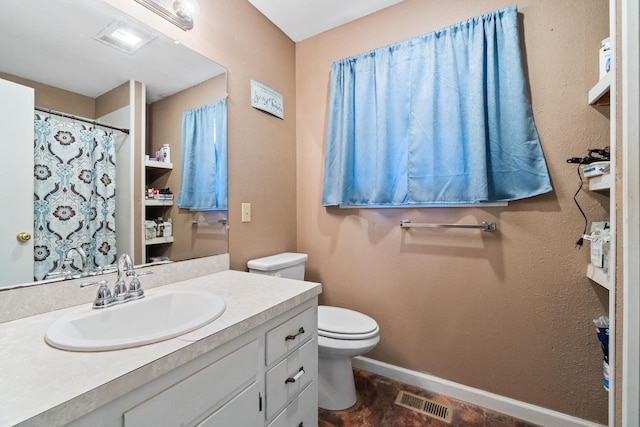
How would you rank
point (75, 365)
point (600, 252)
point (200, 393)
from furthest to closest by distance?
1. point (600, 252)
2. point (200, 393)
3. point (75, 365)

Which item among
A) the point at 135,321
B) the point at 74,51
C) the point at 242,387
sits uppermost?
the point at 74,51

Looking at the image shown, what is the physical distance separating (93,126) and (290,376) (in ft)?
3.86

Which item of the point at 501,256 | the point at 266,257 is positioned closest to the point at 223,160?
the point at 266,257

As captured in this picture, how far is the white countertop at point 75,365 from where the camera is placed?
0.46 meters

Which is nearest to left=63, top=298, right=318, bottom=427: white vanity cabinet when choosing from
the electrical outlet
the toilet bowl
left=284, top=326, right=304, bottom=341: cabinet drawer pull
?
left=284, top=326, right=304, bottom=341: cabinet drawer pull

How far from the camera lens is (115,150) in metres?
1.06

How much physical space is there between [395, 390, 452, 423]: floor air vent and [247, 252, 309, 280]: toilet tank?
921 mm

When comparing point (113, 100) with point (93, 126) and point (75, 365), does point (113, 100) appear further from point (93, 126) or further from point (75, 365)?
point (75, 365)

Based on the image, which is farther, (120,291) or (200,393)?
(120,291)

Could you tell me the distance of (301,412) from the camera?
105 centimetres

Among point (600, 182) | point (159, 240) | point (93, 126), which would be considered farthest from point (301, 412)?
point (600, 182)

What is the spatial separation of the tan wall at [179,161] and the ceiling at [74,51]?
0.24 feet

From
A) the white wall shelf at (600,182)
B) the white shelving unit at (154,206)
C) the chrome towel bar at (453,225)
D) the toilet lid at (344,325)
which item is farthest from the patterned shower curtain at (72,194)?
the white wall shelf at (600,182)

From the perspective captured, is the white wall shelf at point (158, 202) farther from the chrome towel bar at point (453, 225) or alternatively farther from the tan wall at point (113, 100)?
the chrome towel bar at point (453, 225)
